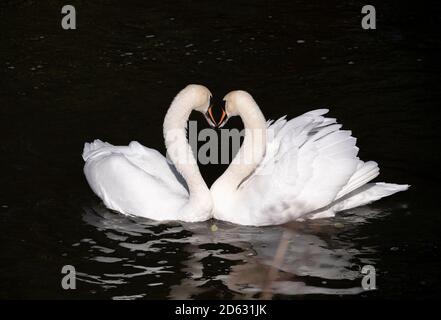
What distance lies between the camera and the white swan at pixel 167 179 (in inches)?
339

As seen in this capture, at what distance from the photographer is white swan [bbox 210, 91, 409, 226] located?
28.0ft

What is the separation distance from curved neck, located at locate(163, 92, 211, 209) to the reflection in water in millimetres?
317

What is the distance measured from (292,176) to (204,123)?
113 inches

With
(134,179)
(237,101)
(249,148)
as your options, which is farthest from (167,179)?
(237,101)

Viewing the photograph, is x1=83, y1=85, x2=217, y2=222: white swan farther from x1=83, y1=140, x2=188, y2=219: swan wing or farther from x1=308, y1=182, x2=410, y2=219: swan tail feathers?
x1=308, y1=182, x2=410, y2=219: swan tail feathers

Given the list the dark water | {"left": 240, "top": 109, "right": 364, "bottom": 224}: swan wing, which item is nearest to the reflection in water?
the dark water

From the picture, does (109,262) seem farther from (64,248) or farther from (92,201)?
(92,201)

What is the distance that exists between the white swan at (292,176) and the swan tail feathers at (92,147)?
1510mm

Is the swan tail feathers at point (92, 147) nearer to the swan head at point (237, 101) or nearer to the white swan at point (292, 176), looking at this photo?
the white swan at point (292, 176)

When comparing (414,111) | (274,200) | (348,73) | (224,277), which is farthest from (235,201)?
(348,73)

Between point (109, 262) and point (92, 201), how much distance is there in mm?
1516

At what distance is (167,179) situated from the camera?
30.4 feet

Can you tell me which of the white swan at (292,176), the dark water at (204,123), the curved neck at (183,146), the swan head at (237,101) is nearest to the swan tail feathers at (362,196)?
the white swan at (292,176)
